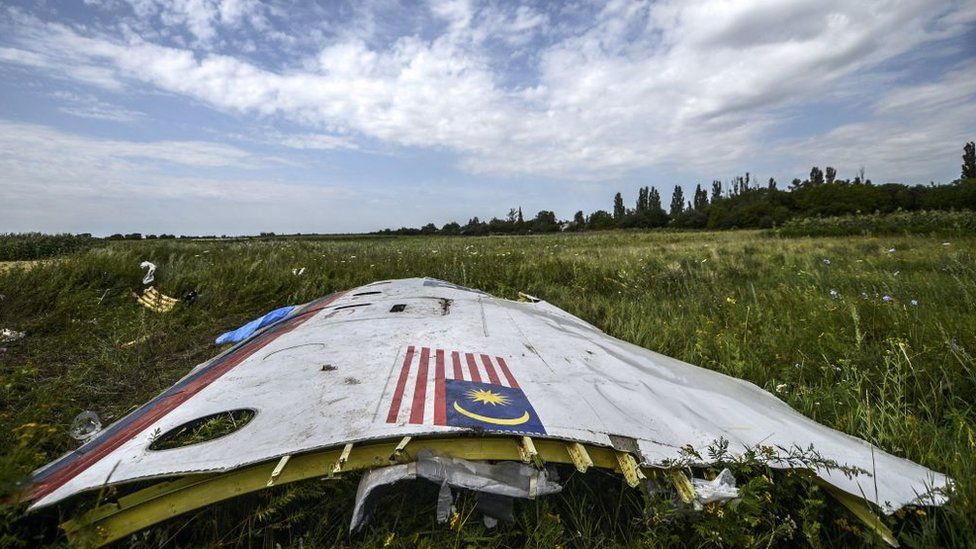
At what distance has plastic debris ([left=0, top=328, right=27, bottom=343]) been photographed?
3.80 metres

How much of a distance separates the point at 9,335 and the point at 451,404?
4811 mm

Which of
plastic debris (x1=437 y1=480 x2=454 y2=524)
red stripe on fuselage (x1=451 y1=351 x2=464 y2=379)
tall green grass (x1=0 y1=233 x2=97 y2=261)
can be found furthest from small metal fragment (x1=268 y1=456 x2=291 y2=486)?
tall green grass (x1=0 y1=233 x2=97 y2=261)

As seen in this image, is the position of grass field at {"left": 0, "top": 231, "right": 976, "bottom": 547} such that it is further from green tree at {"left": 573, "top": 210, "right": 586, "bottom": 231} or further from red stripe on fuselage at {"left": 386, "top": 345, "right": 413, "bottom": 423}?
green tree at {"left": 573, "top": 210, "right": 586, "bottom": 231}

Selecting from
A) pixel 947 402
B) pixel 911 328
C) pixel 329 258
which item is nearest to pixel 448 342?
pixel 947 402

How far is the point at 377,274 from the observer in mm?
6941

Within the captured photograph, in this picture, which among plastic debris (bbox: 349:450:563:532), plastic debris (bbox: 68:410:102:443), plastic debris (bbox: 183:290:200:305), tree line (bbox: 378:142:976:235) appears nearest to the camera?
plastic debris (bbox: 349:450:563:532)

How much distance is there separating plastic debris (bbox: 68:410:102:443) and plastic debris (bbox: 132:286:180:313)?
3134mm

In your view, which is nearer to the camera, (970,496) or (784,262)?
(970,496)

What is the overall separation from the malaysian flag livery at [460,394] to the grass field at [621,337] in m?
0.30

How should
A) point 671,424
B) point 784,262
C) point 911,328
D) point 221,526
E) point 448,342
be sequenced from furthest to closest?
1. point 784,262
2. point 911,328
3. point 448,342
4. point 671,424
5. point 221,526

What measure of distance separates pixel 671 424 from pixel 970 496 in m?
0.85

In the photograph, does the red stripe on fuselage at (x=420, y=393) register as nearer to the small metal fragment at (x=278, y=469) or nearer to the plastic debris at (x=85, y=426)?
the small metal fragment at (x=278, y=469)

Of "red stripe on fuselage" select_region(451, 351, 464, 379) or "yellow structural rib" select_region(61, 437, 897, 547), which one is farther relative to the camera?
"red stripe on fuselage" select_region(451, 351, 464, 379)

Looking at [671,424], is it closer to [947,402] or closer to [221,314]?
[947,402]
